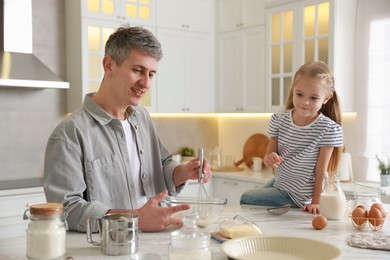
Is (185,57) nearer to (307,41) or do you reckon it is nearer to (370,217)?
(307,41)

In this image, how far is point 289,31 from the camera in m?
4.29

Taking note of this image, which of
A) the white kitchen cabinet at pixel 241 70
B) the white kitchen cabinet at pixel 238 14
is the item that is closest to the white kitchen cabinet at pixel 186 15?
the white kitchen cabinet at pixel 238 14

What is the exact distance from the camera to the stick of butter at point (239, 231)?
153 centimetres

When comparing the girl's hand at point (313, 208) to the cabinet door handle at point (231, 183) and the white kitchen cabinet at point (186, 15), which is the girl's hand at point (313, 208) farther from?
the white kitchen cabinet at point (186, 15)

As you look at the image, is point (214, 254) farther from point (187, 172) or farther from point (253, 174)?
point (253, 174)

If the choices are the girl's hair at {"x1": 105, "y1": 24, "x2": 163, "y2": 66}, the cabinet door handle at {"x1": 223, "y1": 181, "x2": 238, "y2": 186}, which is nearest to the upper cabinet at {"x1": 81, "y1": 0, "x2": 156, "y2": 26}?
the cabinet door handle at {"x1": 223, "y1": 181, "x2": 238, "y2": 186}

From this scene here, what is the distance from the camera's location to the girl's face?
2.21 meters

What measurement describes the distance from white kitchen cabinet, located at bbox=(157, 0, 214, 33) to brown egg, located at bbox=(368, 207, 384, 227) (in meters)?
3.32

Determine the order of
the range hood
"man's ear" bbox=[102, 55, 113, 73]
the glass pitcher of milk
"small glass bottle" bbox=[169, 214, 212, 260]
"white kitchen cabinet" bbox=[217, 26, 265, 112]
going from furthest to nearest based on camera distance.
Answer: "white kitchen cabinet" bbox=[217, 26, 265, 112] < the range hood < "man's ear" bbox=[102, 55, 113, 73] < the glass pitcher of milk < "small glass bottle" bbox=[169, 214, 212, 260]

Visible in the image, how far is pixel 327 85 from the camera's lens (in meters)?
2.24

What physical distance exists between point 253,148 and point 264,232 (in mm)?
3280

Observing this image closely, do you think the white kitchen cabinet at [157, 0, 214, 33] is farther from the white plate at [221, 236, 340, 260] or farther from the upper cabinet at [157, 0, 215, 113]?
the white plate at [221, 236, 340, 260]

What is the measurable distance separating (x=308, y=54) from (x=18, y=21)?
2.35 metres

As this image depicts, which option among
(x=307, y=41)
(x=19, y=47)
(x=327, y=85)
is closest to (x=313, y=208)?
(x=327, y=85)
